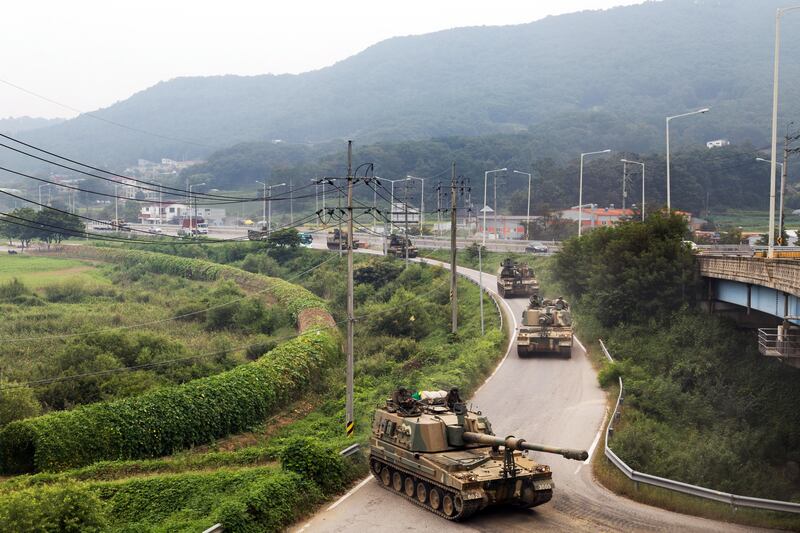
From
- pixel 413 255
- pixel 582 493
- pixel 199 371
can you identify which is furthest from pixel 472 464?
pixel 413 255

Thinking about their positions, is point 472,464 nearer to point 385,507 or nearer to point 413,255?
point 385,507

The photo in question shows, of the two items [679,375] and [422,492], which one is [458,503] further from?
[679,375]

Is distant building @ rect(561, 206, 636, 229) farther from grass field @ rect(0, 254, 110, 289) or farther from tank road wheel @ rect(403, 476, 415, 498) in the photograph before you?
tank road wheel @ rect(403, 476, 415, 498)

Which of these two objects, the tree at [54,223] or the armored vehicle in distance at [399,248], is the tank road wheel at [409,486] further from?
the tree at [54,223]

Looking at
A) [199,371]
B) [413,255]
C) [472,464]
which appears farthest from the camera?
[413,255]

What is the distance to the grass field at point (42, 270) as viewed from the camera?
75931 millimetres

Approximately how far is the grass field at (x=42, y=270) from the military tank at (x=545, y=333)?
155ft

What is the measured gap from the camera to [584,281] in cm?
5538

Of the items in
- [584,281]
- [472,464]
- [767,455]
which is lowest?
[767,455]

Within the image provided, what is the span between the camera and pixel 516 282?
207 ft

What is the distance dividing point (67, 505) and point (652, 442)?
58.6ft

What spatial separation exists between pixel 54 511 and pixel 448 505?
9794 mm

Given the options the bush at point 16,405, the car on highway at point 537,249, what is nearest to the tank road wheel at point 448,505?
the bush at point 16,405

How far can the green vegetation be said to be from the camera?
27250 millimetres
